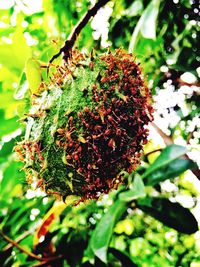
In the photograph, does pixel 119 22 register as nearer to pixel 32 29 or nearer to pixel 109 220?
pixel 32 29

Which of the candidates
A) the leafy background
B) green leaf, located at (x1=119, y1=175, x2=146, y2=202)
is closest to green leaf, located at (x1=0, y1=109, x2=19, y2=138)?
the leafy background

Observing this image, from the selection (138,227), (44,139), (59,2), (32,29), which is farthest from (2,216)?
(138,227)

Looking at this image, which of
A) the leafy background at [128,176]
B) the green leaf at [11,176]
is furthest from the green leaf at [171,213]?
the green leaf at [11,176]

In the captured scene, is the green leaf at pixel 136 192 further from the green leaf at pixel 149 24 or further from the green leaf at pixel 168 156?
the green leaf at pixel 149 24

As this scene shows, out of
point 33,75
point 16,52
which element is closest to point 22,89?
point 33,75

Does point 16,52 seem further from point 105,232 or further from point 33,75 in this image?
point 105,232

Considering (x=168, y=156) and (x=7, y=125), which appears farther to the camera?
(x=7, y=125)
